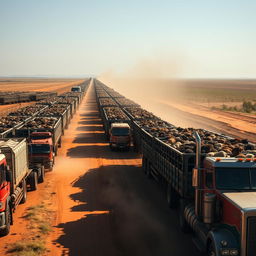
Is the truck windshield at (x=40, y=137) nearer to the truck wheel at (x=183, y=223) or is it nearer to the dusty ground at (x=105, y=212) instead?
the dusty ground at (x=105, y=212)

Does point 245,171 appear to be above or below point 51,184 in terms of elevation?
above

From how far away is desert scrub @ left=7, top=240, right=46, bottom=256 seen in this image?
37.9 feet

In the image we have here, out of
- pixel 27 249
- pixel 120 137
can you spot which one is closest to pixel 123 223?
pixel 27 249

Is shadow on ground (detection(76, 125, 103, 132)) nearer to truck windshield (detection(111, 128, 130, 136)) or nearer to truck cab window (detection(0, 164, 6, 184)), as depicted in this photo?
truck windshield (detection(111, 128, 130, 136))

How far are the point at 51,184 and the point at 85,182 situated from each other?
176cm

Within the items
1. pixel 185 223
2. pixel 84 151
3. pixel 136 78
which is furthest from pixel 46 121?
pixel 136 78

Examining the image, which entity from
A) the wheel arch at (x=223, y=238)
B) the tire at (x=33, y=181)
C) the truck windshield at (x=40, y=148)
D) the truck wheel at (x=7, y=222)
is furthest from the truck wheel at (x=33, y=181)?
the wheel arch at (x=223, y=238)

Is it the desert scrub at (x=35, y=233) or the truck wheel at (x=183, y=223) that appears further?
the truck wheel at (x=183, y=223)

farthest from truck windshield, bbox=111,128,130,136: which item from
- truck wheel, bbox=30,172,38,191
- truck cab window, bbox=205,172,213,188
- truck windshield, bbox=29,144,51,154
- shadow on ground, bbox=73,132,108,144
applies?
truck cab window, bbox=205,172,213,188

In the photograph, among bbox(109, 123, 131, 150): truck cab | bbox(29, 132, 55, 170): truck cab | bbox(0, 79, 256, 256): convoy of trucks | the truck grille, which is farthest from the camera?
bbox(109, 123, 131, 150): truck cab

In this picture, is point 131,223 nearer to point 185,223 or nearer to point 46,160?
point 185,223

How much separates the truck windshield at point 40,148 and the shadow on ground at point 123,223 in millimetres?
2582

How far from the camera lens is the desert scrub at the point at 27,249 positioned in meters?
11.5

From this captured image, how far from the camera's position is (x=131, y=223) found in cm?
1422
